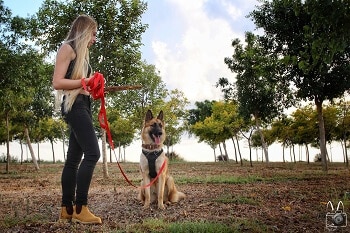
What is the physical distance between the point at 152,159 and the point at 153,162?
7cm

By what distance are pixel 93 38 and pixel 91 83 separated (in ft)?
2.65

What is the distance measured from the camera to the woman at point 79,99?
564 centimetres

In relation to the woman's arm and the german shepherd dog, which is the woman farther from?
the german shepherd dog

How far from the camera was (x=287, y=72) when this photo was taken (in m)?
24.0

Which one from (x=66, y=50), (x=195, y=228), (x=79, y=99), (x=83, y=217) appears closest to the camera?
(x=195, y=228)

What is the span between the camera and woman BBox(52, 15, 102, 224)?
564 cm

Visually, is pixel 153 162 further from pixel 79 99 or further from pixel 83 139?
pixel 79 99

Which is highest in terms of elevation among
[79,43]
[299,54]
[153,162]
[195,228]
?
[299,54]

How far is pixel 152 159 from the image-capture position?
27.9 feet

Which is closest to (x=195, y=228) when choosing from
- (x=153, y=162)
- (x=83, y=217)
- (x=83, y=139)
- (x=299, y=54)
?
(x=83, y=217)

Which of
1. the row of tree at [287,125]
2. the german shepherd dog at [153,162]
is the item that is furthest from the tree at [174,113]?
the german shepherd dog at [153,162]

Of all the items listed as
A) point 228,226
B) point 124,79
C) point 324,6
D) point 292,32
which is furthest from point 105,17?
point 228,226

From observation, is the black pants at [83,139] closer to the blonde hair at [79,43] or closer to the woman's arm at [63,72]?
the blonde hair at [79,43]

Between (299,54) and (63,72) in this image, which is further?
(299,54)
